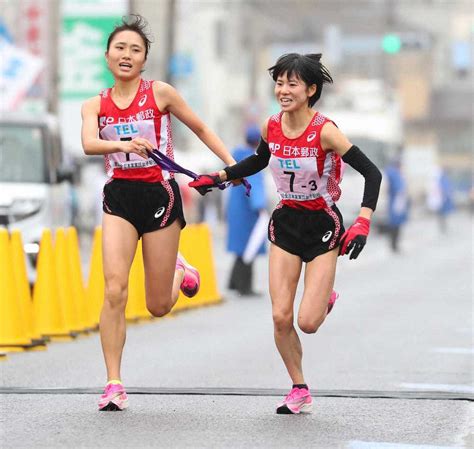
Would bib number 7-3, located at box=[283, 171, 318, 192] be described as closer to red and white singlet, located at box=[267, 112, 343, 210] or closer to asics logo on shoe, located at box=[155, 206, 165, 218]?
red and white singlet, located at box=[267, 112, 343, 210]

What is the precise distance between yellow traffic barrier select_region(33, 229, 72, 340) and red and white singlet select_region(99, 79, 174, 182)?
4.38 metres

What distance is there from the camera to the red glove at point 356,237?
841cm

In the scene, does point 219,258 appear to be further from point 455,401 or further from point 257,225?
point 455,401

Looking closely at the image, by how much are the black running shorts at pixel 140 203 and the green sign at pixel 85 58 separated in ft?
75.3

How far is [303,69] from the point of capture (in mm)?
8617

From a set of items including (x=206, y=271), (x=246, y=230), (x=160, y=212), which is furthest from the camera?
(x=246, y=230)

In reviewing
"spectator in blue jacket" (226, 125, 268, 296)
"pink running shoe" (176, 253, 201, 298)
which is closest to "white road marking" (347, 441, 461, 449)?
"pink running shoe" (176, 253, 201, 298)

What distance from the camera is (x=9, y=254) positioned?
40.2 feet

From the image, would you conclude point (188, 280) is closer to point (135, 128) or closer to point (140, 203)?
point (140, 203)

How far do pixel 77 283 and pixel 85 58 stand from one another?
1876 cm

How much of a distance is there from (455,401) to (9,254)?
4.11 metres

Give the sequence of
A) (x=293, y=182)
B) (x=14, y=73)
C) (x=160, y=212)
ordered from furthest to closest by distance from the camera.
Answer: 1. (x=14, y=73)
2. (x=160, y=212)
3. (x=293, y=182)

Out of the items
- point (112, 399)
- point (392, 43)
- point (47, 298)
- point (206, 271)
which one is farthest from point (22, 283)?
point (392, 43)

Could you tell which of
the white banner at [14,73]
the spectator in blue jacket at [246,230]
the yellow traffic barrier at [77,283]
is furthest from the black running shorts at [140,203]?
the white banner at [14,73]
